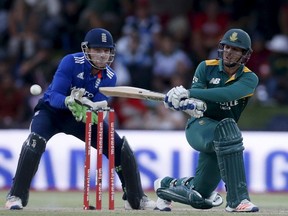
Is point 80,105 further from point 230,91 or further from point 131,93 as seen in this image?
point 230,91

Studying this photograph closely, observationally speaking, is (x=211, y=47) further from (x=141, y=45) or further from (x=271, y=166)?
(x=271, y=166)

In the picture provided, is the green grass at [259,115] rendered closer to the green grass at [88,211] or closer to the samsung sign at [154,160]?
the samsung sign at [154,160]

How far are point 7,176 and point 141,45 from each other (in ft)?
9.38

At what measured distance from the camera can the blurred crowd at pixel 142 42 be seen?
14.3m

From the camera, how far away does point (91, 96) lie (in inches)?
352

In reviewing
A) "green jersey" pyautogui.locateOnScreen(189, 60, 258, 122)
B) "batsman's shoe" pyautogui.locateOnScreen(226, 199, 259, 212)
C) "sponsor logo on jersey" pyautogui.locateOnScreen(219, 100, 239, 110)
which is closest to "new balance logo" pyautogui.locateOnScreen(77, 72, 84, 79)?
"green jersey" pyautogui.locateOnScreen(189, 60, 258, 122)

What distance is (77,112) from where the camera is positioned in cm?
861

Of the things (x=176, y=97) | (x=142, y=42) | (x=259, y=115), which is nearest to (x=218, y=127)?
(x=176, y=97)

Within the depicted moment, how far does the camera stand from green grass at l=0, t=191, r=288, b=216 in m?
8.25

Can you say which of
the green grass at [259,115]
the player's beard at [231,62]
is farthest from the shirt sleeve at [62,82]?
the green grass at [259,115]

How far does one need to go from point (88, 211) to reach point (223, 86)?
1.51m

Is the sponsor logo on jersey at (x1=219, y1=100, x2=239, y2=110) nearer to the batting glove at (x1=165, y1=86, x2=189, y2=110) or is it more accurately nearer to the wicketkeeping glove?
the batting glove at (x1=165, y1=86, x2=189, y2=110)

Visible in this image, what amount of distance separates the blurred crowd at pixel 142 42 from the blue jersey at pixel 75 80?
468 cm

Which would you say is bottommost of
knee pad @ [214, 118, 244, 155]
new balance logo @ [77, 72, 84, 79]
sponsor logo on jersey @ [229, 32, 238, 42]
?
knee pad @ [214, 118, 244, 155]
